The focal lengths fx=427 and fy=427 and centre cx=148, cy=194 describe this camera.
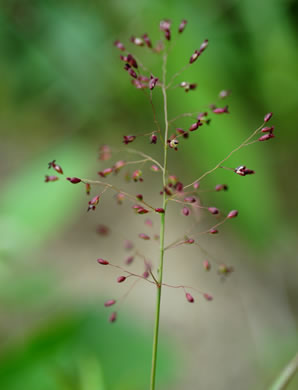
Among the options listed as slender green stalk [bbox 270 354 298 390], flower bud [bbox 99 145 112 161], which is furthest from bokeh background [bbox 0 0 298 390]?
slender green stalk [bbox 270 354 298 390]

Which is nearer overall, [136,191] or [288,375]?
[288,375]

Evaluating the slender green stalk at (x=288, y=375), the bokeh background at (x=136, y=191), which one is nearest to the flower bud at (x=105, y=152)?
the slender green stalk at (x=288, y=375)

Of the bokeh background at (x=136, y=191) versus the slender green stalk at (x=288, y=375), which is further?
the bokeh background at (x=136, y=191)

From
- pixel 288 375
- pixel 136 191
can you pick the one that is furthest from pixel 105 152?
pixel 136 191

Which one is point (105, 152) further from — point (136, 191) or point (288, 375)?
point (136, 191)

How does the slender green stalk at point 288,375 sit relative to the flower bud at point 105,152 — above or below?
below

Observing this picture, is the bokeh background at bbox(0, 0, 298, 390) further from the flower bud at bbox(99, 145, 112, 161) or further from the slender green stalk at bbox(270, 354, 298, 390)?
the slender green stalk at bbox(270, 354, 298, 390)

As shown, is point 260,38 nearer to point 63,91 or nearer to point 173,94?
point 173,94

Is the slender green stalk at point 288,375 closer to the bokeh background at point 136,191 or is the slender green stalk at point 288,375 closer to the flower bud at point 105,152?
the flower bud at point 105,152
